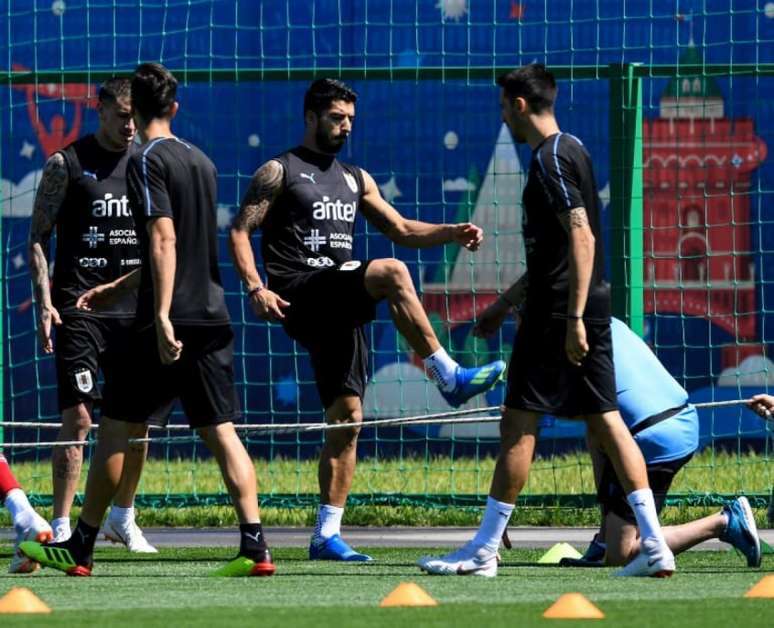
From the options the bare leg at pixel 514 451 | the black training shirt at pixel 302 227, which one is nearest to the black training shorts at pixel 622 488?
the bare leg at pixel 514 451

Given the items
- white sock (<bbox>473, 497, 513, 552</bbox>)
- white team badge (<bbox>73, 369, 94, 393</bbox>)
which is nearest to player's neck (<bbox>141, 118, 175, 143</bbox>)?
white team badge (<bbox>73, 369, 94, 393</bbox>)

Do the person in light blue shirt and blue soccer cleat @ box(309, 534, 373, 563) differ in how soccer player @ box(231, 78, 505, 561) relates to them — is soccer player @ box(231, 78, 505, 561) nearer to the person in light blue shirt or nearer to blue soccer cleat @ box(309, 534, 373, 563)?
blue soccer cleat @ box(309, 534, 373, 563)

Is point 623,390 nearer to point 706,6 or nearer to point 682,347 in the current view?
point 682,347

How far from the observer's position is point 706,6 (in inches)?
538

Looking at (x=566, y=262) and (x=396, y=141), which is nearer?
(x=566, y=262)

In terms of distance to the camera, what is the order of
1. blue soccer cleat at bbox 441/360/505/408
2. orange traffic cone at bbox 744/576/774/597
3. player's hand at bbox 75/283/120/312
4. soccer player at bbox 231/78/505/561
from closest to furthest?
orange traffic cone at bbox 744/576/774/597, blue soccer cleat at bbox 441/360/505/408, player's hand at bbox 75/283/120/312, soccer player at bbox 231/78/505/561

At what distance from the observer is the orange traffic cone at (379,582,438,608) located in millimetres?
6539

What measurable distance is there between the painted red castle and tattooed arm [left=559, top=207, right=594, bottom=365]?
4.93 meters

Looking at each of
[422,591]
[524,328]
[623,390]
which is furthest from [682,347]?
[422,591]

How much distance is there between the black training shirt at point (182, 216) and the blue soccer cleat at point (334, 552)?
5.16ft

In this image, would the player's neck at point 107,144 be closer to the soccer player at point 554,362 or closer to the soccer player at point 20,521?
the soccer player at point 20,521

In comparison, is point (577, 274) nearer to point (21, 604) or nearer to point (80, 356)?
point (21, 604)

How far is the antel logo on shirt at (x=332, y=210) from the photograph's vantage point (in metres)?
9.00

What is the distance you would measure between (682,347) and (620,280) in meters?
1.21
